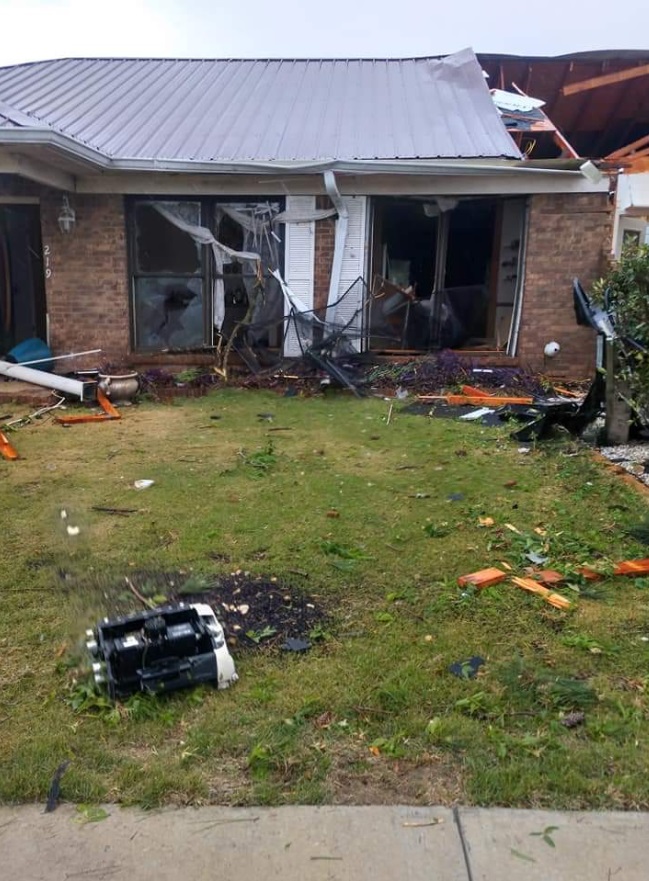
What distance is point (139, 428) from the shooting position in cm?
743

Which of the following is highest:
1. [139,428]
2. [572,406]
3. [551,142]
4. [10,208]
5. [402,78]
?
[402,78]

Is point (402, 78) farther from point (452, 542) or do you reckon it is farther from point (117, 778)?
point (117, 778)

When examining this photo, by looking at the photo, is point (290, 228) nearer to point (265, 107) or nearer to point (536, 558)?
point (265, 107)

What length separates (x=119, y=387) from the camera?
8719 millimetres

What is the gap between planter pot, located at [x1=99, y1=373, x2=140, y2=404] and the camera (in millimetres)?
8680

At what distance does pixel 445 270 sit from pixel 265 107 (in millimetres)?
3990

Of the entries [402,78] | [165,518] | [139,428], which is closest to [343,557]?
[165,518]

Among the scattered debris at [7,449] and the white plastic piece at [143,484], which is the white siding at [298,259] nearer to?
the scattered debris at [7,449]

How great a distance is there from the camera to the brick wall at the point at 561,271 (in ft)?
30.3

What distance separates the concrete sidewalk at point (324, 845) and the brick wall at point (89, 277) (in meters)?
8.47

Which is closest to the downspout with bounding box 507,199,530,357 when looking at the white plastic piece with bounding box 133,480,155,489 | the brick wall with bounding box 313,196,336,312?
the brick wall with bounding box 313,196,336,312

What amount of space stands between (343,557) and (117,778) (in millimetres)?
1921

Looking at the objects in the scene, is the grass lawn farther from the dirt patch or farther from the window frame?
the window frame

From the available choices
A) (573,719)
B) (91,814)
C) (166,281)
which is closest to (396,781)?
(573,719)
